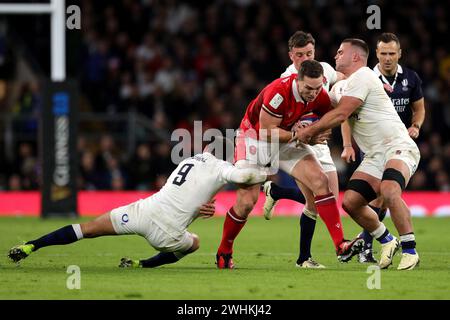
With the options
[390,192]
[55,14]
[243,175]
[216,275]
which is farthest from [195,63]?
[216,275]

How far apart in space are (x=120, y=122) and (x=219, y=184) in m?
11.2

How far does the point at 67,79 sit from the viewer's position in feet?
55.4

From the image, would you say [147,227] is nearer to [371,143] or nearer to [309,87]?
[309,87]

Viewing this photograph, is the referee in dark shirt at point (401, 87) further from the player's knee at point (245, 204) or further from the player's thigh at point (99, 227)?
the player's thigh at point (99, 227)

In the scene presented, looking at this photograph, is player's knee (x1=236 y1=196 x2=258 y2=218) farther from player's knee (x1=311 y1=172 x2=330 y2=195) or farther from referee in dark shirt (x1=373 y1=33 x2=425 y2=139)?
referee in dark shirt (x1=373 y1=33 x2=425 y2=139)

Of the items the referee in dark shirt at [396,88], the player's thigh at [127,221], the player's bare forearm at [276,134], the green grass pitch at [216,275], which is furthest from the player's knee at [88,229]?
the referee in dark shirt at [396,88]

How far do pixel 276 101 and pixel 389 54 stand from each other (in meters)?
1.86

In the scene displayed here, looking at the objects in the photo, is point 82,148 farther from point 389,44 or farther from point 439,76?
point 389,44

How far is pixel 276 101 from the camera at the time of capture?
31.0ft

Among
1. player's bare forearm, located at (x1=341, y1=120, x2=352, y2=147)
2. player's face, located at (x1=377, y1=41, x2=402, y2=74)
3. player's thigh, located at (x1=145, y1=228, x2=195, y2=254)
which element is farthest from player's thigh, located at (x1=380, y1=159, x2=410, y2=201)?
player's thigh, located at (x1=145, y1=228, x2=195, y2=254)

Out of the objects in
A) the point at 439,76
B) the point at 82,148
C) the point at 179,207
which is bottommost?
the point at 179,207

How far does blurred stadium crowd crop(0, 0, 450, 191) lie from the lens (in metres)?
19.6
